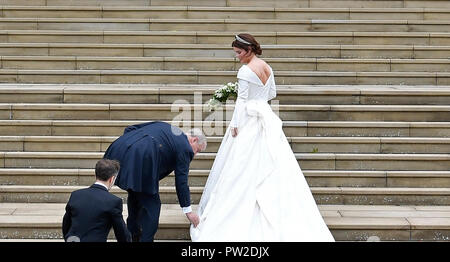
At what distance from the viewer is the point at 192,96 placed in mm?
9969

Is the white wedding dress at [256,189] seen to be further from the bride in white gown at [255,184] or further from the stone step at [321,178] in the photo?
the stone step at [321,178]

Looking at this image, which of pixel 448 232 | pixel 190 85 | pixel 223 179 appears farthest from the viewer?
pixel 190 85

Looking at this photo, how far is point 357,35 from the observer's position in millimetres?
11852

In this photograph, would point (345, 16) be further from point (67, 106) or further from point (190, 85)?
point (67, 106)

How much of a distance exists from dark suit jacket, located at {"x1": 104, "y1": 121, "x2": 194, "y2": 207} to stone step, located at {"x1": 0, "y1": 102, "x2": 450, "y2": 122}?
9.56ft

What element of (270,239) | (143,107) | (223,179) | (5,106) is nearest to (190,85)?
(143,107)

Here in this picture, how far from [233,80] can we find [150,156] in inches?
180

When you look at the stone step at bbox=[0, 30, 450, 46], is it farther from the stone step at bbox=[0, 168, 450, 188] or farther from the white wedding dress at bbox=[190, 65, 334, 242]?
the white wedding dress at bbox=[190, 65, 334, 242]

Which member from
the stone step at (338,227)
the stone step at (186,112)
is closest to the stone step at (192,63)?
the stone step at (186,112)

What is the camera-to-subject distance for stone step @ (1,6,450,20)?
488 inches

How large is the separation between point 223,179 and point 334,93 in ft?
11.2

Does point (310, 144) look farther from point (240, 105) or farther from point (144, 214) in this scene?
point (144, 214)

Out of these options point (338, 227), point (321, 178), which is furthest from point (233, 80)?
point (338, 227)

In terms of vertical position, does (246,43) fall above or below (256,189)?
above
